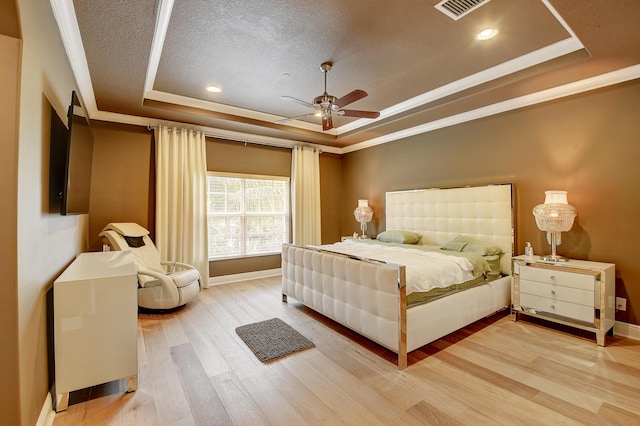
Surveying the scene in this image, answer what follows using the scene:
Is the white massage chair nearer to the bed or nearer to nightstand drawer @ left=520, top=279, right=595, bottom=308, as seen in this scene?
the bed

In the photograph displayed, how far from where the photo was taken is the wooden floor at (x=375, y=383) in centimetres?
185

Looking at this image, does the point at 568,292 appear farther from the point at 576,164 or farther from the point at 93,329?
the point at 93,329

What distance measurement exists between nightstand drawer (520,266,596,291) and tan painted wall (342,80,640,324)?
0.52 metres

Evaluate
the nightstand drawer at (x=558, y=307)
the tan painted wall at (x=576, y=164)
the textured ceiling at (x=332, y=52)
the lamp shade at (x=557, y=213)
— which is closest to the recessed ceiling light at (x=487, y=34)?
the textured ceiling at (x=332, y=52)

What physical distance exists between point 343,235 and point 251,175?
2.54m

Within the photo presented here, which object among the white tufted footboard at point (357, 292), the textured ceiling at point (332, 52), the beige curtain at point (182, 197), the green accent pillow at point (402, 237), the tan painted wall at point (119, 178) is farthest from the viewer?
the green accent pillow at point (402, 237)

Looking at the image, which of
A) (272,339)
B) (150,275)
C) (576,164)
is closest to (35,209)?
(150,275)

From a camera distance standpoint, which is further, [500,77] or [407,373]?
[500,77]

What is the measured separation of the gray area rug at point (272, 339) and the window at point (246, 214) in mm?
2204

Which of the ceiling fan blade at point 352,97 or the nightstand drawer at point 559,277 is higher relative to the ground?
the ceiling fan blade at point 352,97

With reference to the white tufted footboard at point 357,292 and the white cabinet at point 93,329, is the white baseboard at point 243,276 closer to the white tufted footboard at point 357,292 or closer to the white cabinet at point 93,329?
the white tufted footboard at point 357,292

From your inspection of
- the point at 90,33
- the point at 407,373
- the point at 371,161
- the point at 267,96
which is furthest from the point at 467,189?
the point at 90,33

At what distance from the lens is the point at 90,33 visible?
90.9 inches

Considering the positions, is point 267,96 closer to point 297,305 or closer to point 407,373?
point 297,305
